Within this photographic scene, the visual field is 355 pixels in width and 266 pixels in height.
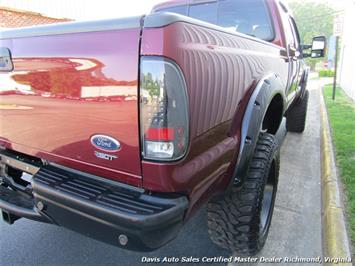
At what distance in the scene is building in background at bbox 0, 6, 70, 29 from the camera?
8062 mm

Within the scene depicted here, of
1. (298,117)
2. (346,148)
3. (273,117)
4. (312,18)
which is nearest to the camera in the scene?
(273,117)

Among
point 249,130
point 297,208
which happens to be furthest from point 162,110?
point 297,208

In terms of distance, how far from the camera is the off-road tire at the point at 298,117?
5.50 metres

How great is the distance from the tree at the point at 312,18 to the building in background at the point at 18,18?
173 ft

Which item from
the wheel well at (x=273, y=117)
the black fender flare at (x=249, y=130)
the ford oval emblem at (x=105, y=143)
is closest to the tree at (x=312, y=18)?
the wheel well at (x=273, y=117)

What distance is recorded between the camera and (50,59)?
158 centimetres

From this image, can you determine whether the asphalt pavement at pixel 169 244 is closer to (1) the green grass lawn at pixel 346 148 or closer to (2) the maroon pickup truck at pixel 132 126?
(1) the green grass lawn at pixel 346 148

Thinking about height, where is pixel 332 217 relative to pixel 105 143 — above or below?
below

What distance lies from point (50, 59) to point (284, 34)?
232 centimetres

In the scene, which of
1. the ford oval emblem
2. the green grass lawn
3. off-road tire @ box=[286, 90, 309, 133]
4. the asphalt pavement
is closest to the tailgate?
the ford oval emblem

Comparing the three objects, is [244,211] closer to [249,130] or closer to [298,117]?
[249,130]

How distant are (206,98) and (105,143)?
1.75ft

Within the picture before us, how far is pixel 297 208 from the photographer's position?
10.1ft

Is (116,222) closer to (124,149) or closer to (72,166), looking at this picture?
(124,149)
